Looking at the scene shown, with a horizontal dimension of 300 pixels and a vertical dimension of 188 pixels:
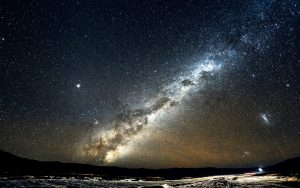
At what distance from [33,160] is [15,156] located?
714 cm

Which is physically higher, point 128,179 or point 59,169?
point 59,169

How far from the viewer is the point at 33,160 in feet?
322

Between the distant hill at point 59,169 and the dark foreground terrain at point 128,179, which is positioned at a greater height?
the distant hill at point 59,169

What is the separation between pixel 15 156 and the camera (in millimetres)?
99312

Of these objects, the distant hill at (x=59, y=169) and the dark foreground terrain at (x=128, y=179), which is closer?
the dark foreground terrain at (x=128, y=179)

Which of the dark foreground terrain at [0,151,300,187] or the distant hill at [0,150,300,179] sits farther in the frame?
the distant hill at [0,150,300,179]

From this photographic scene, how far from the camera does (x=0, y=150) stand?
332 feet

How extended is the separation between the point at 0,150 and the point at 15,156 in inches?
274

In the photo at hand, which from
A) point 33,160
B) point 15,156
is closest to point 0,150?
point 15,156

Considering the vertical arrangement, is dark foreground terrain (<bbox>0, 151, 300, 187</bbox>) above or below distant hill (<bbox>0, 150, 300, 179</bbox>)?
below

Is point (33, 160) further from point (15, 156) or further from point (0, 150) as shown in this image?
point (0, 150)

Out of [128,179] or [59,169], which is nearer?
[128,179]
